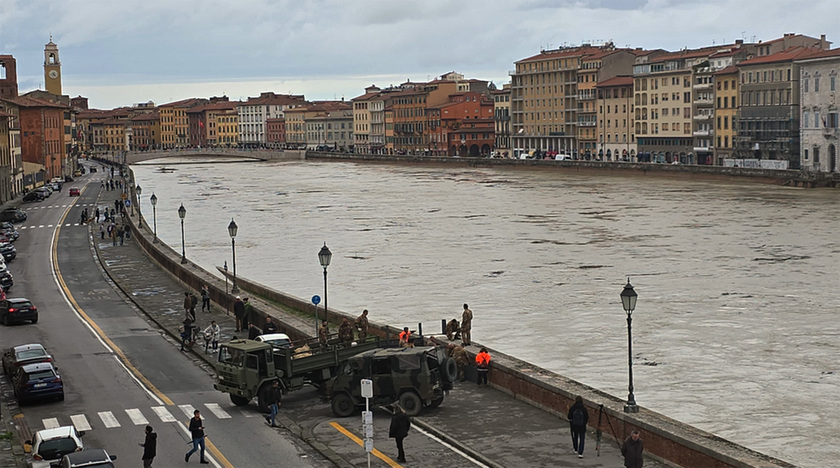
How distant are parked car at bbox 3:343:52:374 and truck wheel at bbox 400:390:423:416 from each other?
28.1 ft

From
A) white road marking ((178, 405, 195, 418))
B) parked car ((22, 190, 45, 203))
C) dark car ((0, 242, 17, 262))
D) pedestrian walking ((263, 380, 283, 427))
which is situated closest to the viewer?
pedestrian walking ((263, 380, 283, 427))

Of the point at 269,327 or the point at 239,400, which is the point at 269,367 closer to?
the point at 239,400

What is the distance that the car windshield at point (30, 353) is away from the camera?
26.1 metres

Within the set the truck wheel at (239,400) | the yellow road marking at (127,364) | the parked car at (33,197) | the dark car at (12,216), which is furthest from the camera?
the parked car at (33,197)

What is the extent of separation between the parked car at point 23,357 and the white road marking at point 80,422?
2.88m

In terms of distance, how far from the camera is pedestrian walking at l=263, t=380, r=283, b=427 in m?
21.6

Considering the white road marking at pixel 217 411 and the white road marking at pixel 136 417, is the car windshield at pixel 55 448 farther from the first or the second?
the white road marking at pixel 217 411

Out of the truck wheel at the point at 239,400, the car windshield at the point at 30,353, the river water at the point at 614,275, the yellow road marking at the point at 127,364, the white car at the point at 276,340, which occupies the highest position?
the white car at the point at 276,340

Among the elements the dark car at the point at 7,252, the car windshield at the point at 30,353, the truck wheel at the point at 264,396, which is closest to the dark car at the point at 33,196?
the dark car at the point at 7,252

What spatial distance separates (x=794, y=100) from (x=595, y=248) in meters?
61.1

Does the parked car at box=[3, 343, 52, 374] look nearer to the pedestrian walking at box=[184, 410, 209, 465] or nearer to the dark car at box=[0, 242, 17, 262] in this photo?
the pedestrian walking at box=[184, 410, 209, 465]

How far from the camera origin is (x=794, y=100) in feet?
376

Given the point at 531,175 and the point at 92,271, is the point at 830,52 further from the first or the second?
the point at 92,271

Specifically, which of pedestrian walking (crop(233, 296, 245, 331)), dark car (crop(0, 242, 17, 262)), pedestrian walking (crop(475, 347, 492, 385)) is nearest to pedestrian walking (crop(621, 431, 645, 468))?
pedestrian walking (crop(475, 347, 492, 385))
